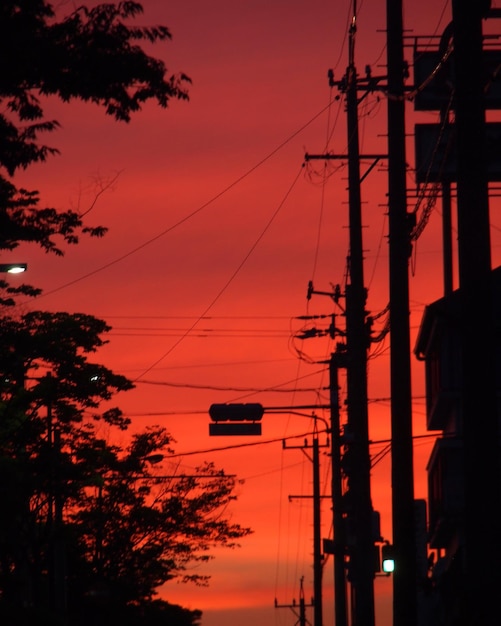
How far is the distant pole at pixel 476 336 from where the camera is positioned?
1562cm

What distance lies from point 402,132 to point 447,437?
95.5 ft

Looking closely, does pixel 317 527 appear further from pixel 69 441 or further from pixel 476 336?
pixel 476 336

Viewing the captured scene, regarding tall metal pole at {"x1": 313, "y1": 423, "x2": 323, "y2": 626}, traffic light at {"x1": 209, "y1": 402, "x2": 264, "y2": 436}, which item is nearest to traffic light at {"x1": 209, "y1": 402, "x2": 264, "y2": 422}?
traffic light at {"x1": 209, "y1": 402, "x2": 264, "y2": 436}

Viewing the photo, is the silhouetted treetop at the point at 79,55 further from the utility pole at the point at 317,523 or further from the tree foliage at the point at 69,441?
the utility pole at the point at 317,523

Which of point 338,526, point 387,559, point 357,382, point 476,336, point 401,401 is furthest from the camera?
point 338,526

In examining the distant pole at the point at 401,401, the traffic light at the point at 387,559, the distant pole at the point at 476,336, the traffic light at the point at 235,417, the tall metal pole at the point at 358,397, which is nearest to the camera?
the distant pole at the point at 476,336

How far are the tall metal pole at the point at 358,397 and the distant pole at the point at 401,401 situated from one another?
27.2 feet

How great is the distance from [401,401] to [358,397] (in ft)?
33.3

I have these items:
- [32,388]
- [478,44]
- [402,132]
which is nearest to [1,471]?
[32,388]

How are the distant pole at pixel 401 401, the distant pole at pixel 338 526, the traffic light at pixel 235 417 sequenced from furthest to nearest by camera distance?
the distant pole at pixel 338 526, the traffic light at pixel 235 417, the distant pole at pixel 401 401

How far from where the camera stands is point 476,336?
53.3 feet

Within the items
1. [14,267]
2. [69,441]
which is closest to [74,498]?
[69,441]

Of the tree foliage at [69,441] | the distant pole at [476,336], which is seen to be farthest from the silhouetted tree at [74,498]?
the distant pole at [476,336]

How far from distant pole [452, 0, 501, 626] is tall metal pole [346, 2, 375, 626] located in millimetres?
16234
